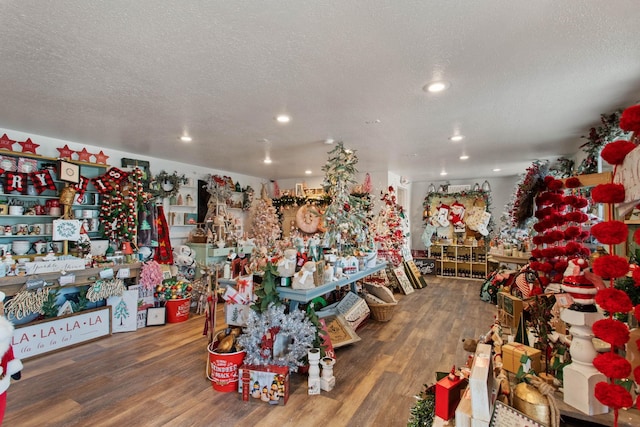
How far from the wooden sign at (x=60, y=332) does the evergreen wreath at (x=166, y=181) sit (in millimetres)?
1927

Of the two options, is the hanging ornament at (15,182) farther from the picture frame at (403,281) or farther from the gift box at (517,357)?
the picture frame at (403,281)

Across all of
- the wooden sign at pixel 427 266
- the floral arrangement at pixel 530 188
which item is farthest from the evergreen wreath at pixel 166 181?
the wooden sign at pixel 427 266

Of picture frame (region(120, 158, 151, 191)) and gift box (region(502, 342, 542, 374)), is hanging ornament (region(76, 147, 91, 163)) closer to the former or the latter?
picture frame (region(120, 158, 151, 191))

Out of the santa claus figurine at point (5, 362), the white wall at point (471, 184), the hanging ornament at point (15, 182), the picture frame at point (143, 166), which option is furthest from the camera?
the white wall at point (471, 184)

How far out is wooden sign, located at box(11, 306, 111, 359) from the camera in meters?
3.14

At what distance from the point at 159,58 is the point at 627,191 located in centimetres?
242

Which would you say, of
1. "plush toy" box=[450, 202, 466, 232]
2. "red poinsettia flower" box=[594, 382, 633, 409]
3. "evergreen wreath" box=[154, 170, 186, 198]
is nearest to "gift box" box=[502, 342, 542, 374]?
"red poinsettia flower" box=[594, 382, 633, 409]

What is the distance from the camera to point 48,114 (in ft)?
9.85

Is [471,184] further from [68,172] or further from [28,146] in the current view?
[28,146]

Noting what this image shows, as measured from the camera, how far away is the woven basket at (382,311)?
4234 millimetres

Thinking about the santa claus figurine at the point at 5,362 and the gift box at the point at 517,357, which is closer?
the gift box at the point at 517,357

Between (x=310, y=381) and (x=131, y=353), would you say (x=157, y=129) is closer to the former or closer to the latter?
(x=131, y=353)

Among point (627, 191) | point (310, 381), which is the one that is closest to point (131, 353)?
point (310, 381)

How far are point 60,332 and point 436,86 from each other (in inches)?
176
